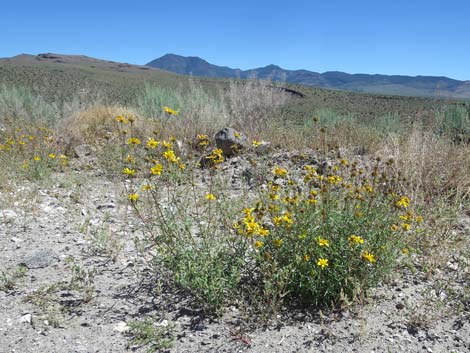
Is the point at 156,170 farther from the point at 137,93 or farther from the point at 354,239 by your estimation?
the point at 137,93

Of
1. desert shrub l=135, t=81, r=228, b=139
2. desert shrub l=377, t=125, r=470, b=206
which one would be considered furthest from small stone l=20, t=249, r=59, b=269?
desert shrub l=135, t=81, r=228, b=139

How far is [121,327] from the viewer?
8.50ft

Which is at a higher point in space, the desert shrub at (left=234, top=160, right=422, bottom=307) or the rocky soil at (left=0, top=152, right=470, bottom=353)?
the desert shrub at (left=234, top=160, right=422, bottom=307)

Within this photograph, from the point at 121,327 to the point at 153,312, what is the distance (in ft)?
0.74

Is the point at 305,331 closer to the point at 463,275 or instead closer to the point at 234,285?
the point at 234,285

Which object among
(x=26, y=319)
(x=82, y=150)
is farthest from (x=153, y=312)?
(x=82, y=150)

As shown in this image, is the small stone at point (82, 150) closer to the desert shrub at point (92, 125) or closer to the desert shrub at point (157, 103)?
the desert shrub at point (92, 125)

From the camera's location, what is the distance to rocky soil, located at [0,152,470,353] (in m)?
2.42

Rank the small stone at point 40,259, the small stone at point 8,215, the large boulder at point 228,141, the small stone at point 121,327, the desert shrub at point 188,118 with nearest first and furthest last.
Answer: the small stone at point 121,327, the small stone at point 40,259, the small stone at point 8,215, the large boulder at point 228,141, the desert shrub at point 188,118

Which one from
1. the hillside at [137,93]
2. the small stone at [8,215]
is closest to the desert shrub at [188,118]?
the hillside at [137,93]

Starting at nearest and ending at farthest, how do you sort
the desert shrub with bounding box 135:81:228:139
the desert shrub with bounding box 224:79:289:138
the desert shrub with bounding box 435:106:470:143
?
1. the desert shrub with bounding box 435:106:470:143
2. the desert shrub with bounding box 135:81:228:139
3. the desert shrub with bounding box 224:79:289:138

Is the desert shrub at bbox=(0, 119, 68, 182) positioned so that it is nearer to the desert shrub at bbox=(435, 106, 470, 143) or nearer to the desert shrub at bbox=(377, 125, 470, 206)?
the desert shrub at bbox=(377, 125, 470, 206)

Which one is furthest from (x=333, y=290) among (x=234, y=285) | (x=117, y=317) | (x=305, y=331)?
(x=117, y=317)

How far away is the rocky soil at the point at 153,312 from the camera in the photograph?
242 centimetres
